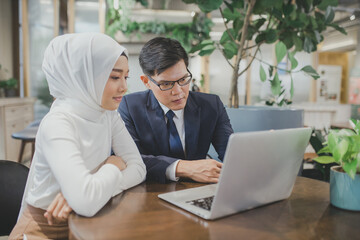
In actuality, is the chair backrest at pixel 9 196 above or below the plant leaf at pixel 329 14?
below

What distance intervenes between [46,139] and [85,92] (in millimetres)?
236

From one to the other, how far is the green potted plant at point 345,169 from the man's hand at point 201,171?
0.43 m

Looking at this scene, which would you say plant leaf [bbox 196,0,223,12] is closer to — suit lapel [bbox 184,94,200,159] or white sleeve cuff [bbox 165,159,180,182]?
suit lapel [bbox 184,94,200,159]

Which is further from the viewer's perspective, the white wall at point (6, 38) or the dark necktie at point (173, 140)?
the white wall at point (6, 38)

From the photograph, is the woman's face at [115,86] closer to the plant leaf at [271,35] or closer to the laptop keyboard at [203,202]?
the laptop keyboard at [203,202]

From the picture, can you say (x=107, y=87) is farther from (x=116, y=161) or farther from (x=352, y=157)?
(x=352, y=157)

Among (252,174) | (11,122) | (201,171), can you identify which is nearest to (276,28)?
(201,171)

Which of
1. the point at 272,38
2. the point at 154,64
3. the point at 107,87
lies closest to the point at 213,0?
the point at 272,38

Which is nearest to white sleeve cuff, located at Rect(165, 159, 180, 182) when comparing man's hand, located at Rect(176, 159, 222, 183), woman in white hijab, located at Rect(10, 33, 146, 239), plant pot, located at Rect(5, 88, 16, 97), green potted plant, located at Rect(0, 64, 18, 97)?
man's hand, located at Rect(176, 159, 222, 183)

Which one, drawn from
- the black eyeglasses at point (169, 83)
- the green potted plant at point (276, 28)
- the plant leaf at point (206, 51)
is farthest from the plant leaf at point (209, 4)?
the black eyeglasses at point (169, 83)

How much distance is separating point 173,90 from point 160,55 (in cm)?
20

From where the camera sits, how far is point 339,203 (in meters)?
1.03

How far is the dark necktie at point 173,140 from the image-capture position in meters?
1.75

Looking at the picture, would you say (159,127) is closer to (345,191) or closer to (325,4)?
(345,191)
